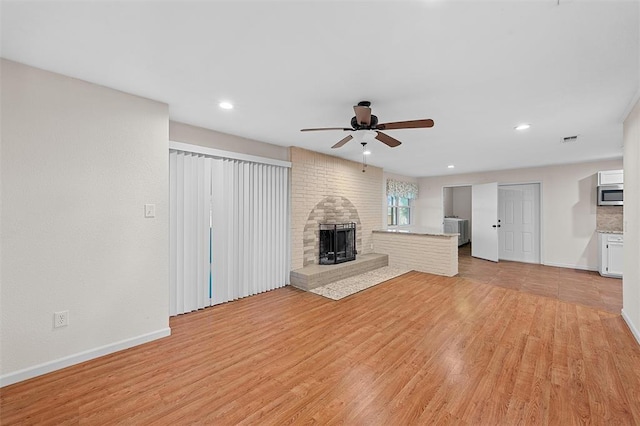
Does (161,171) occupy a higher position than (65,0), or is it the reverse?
(65,0)

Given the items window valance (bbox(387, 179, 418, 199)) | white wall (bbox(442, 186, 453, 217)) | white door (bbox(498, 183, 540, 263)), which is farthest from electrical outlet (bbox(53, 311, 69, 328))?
white wall (bbox(442, 186, 453, 217))

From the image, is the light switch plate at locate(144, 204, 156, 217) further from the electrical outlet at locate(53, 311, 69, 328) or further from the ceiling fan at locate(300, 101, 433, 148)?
the ceiling fan at locate(300, 101, 433, 148)

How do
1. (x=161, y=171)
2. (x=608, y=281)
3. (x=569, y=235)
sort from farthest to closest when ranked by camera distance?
1. (x=569, y=235)
2. (x=608, y=281)
3. (x=161, y=171)

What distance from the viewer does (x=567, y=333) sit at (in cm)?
280

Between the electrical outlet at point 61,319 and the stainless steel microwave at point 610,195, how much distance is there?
8.65 metres

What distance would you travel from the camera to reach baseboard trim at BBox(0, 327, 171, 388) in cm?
198

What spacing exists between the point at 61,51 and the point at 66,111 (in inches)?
21.4

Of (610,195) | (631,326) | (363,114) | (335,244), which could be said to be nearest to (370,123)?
(363,114)

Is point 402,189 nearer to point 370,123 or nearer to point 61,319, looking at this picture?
point 370,123

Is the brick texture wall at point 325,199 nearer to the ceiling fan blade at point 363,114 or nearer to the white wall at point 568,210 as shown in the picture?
the ceiling fan blade at point 363,114

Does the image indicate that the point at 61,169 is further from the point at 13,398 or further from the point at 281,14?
the point at 281,14

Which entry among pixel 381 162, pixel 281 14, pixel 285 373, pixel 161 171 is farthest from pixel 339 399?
pixel 381 162

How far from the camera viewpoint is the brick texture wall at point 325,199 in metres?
4.65

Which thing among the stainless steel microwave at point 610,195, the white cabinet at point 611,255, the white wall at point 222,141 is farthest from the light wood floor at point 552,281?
the white wall at point 222,141
